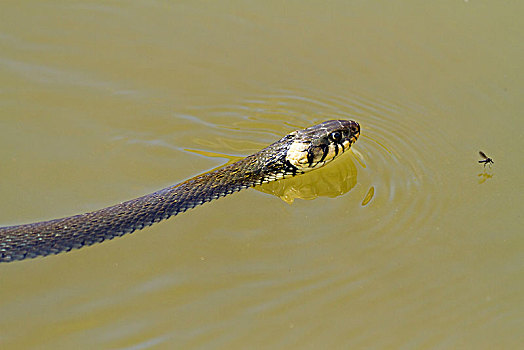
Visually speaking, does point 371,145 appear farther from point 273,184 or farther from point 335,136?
point 273,184

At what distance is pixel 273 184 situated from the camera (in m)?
7.41

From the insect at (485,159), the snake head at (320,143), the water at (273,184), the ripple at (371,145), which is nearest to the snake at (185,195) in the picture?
the snake head at (320,143)

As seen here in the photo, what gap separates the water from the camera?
5703 millimetres

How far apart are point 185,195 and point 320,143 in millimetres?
1792

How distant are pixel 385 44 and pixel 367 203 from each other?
9.36 feet

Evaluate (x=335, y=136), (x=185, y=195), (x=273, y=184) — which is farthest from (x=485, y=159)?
(x=185, y=195)

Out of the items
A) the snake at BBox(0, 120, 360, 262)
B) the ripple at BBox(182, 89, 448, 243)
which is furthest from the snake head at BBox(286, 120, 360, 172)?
the ripple at BBox(182, 89, 448, 243)

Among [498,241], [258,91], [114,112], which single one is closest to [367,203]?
[498,241]

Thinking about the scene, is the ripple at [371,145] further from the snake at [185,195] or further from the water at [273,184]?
the snake at [185,195]

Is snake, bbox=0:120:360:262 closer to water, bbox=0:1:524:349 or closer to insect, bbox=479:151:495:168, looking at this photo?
water, bbox=0:1:524:349

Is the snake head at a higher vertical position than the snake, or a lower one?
higher

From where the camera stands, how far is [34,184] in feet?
22.6

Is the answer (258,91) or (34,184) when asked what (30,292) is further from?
(258,91)

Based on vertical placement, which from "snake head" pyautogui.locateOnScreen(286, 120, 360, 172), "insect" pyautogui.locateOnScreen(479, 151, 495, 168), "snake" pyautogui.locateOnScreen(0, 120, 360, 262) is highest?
"insect" pyautogui.locateOnScreen(479, 151, 495, 168)
